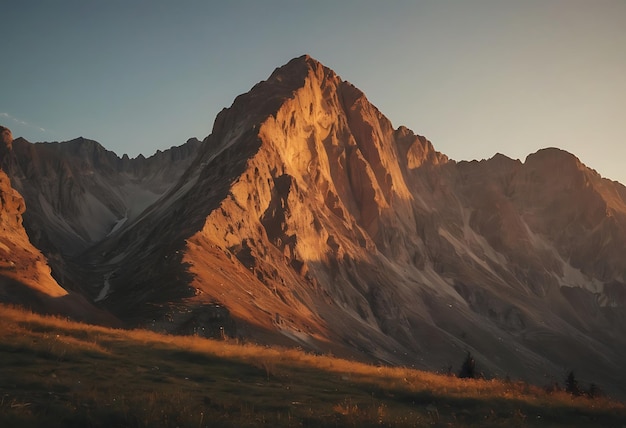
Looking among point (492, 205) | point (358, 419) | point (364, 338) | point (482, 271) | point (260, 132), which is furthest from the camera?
point (492, 205)

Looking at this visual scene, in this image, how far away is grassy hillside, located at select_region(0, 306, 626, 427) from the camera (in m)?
12.0

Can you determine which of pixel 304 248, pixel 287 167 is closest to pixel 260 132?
pixel 287 167

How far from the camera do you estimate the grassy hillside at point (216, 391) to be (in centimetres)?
1199

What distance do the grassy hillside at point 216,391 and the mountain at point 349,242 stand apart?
2420cm

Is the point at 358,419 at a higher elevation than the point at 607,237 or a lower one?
lower

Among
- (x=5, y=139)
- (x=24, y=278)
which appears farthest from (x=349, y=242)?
(x=5, y=139)

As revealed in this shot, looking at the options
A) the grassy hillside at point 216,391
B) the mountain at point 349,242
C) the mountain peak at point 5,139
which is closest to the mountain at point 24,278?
the mountain at point 349,242

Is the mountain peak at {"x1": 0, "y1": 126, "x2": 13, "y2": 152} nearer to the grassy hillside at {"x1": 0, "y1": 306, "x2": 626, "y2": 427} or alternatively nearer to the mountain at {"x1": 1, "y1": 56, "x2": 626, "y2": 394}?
the mountain at {"x1": 1, "y1": 56, "x2": 626, "y2": 394}

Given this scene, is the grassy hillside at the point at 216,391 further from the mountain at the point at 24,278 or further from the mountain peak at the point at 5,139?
the mountain peak at the point at 5,139

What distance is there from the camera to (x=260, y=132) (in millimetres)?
92125

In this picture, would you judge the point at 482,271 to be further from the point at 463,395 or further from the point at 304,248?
the point at 463,395

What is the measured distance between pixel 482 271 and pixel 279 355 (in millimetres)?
118667

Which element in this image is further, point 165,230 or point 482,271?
point 482,271

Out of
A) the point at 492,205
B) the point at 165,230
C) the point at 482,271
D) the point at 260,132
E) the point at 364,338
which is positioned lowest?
the point at 364,338
